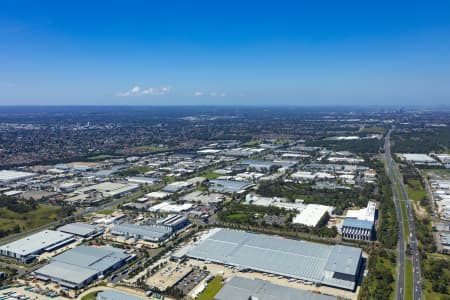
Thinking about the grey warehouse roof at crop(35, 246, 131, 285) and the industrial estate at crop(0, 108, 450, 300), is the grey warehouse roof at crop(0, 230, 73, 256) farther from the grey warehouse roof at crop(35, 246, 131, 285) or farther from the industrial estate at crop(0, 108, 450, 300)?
the grey warehouse roof at crop(35, 246, 131, 285)

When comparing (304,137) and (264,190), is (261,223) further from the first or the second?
(304,137)

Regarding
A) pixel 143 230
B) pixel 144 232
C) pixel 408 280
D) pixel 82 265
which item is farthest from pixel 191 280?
pixel 408 280

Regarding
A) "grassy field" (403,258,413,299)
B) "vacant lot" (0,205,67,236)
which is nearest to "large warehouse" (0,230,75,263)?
"vacant lot" (0,205,67,236)

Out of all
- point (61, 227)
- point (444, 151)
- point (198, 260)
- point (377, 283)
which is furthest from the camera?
point (444, 151)

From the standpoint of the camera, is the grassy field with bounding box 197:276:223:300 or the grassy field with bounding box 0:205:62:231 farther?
the grassy field with bounding box 0:205:62:231

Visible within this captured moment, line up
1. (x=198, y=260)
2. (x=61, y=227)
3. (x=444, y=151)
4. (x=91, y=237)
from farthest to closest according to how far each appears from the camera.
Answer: (x=444, y=151)
(x=61, y=227)
(x=91, y=237)
(x=198, y=260)

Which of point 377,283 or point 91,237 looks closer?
point 377,283

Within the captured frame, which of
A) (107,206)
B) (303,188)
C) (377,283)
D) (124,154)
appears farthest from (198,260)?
(124,154)
